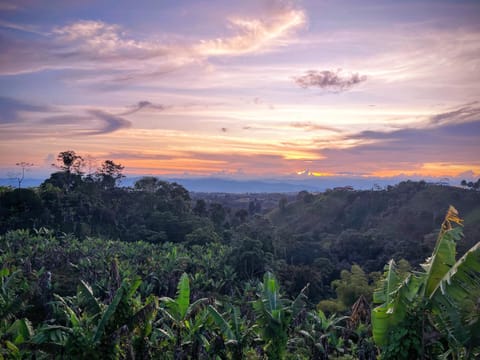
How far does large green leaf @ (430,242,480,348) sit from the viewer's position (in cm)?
930

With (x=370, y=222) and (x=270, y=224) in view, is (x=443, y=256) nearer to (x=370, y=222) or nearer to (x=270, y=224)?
(x=270, y=224)

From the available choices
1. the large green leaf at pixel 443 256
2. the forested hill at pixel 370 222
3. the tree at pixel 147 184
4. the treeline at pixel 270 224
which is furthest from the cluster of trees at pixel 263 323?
the tree at pixel 147 184

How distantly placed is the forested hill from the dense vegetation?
0.25 metres

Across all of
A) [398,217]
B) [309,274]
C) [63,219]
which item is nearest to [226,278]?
[309,274]

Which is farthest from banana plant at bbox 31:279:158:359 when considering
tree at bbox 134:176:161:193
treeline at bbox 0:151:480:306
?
tree at bbox 134:176:161:193

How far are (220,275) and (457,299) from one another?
92.8ft

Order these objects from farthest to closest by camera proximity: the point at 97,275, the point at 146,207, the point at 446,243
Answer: the point at 146,207
the point at 97,275
the point at 446,243

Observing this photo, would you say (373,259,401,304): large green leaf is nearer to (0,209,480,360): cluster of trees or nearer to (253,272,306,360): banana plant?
(0,209,480,360): cluster of trees

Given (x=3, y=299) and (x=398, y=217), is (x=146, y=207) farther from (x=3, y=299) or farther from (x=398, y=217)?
(x=3, y=299)

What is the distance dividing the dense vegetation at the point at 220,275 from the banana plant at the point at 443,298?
0.04 metres

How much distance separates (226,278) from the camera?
3650 cm

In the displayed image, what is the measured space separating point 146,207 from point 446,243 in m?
56.3

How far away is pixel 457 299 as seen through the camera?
9.97m

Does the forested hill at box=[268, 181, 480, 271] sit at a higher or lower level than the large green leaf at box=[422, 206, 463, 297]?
lower
